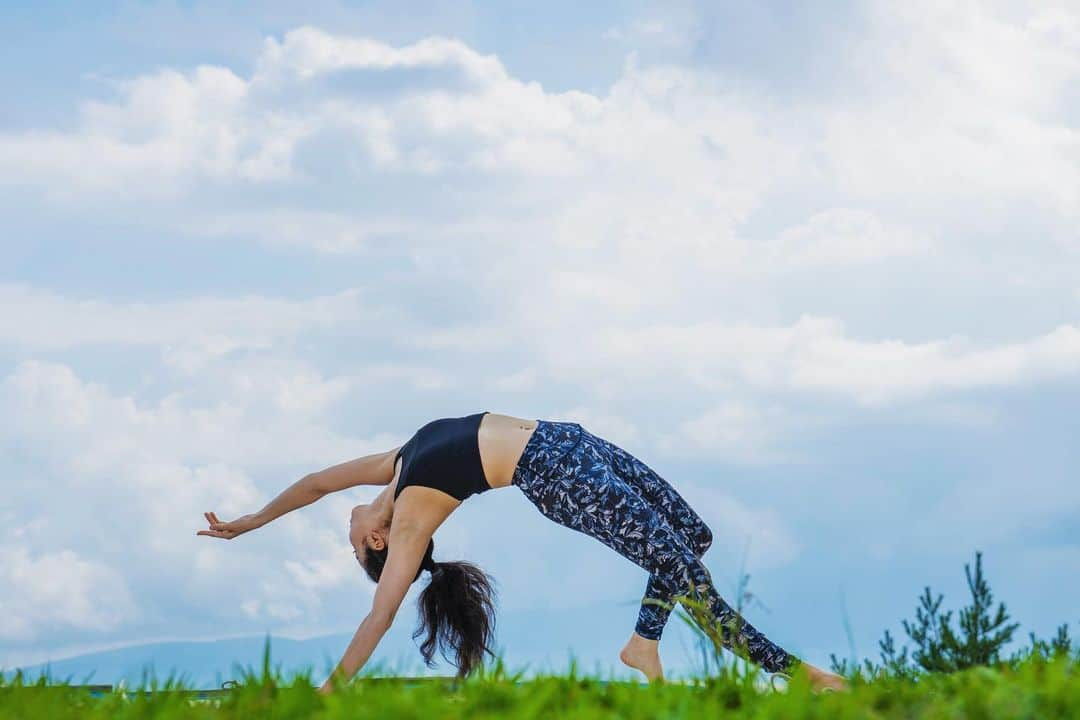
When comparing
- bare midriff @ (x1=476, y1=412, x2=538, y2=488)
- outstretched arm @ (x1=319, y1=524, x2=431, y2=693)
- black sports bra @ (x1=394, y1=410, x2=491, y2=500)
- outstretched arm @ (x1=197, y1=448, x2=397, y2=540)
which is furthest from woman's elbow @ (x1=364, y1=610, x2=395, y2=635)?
outstretched arm @ (x1=197, y1=448, x2=397, y2=540)

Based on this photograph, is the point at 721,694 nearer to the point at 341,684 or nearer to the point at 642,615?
the point at 341,684

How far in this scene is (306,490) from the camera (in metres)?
6.45

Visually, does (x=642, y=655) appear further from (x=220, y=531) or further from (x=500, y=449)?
(x=220, y=531)

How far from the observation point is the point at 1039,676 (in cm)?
339

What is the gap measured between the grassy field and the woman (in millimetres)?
1442

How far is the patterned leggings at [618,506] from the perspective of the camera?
17.7ft

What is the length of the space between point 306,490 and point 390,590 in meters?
1.29

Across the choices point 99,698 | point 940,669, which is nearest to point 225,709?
point 99,698

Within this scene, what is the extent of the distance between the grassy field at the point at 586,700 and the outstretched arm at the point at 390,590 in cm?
138

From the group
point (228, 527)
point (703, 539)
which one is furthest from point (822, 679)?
point (228, 527)

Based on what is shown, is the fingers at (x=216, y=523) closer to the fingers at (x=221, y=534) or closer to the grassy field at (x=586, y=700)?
the fingers at (x=221, y=534)

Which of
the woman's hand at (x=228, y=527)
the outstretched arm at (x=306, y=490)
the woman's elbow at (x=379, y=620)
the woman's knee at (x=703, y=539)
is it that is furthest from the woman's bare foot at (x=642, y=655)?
the woman's hand at (x=228, y=527)

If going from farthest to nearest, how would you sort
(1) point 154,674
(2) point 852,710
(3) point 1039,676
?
(1) point 154,674
(3) point 1039,676
(2) point 852,710

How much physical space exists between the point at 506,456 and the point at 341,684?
233cm
